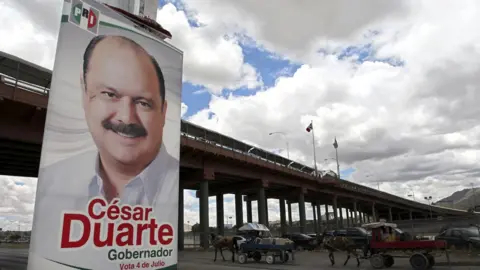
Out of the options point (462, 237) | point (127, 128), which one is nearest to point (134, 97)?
point (127, 128)

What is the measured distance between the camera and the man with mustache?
698 cm

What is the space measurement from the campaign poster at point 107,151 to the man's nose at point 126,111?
2 cm

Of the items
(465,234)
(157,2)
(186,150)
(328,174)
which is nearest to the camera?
(157,2)

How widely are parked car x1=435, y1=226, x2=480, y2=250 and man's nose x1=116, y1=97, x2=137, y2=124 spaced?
2566 cm

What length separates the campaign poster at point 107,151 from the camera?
6320 mm

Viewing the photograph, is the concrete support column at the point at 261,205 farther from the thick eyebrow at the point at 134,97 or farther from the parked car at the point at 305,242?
the thick eyebrow at the point at 134,97

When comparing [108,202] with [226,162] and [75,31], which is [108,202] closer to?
[75,31]

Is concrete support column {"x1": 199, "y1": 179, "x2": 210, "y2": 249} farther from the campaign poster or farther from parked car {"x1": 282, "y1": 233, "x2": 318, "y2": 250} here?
the campaign poster

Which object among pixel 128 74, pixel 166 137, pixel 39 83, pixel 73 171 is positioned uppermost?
pixel 39 83

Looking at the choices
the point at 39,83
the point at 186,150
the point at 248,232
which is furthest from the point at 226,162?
the point at 39,83

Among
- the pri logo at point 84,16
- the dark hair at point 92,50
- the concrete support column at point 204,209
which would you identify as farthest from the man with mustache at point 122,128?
the concrete support column at point 204,209

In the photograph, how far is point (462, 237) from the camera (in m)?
25.2

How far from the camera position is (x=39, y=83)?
2211cm

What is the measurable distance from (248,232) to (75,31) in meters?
25.4
